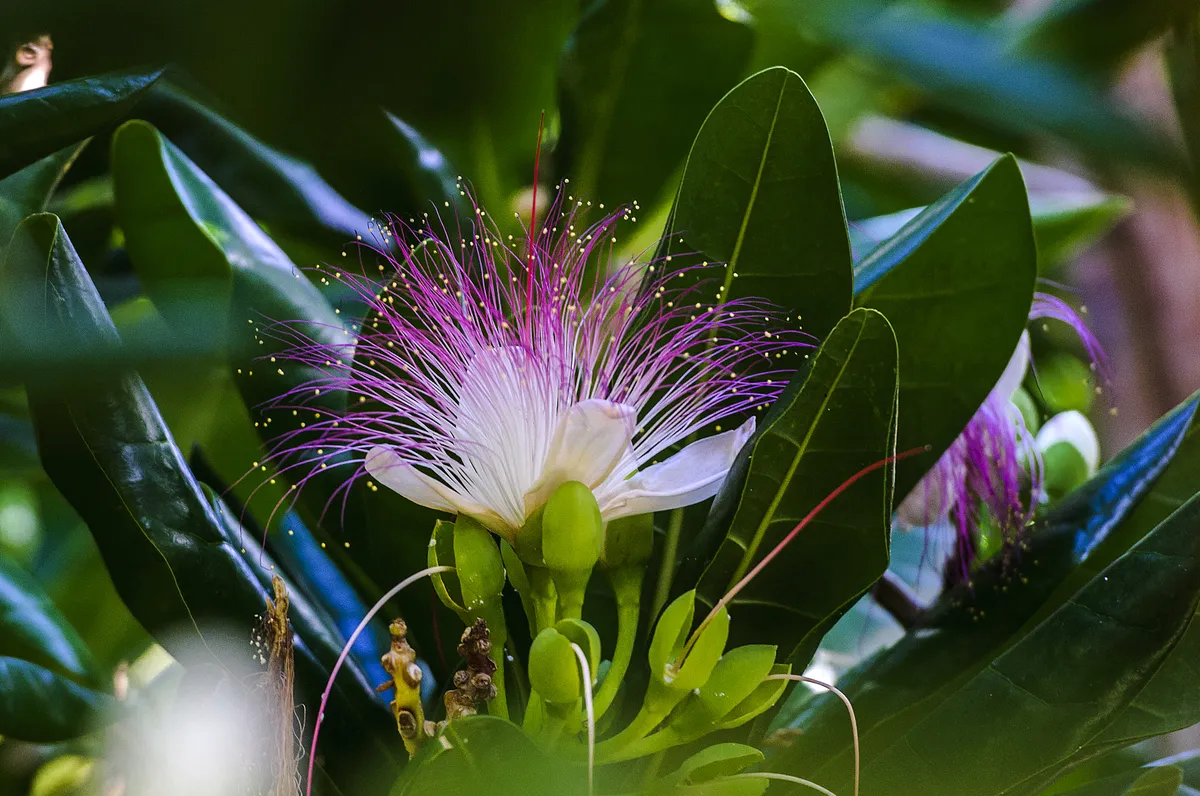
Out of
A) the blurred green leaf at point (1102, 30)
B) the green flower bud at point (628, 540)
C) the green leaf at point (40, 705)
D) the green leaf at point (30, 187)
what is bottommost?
the green leaf at point (40, 705)

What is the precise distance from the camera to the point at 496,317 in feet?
1.41

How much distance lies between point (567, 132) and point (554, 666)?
34 cm

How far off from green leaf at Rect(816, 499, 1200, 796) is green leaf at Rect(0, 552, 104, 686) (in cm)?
41

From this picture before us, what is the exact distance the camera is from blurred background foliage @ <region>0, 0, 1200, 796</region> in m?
0.16

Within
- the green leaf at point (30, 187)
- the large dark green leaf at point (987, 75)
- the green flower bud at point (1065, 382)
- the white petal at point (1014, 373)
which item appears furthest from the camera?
the green flower bud at point (1065, 382)

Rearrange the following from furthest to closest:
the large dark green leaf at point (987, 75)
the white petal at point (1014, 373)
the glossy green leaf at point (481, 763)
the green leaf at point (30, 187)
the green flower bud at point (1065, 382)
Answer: the green flower bud at point (1065, 382) → the white petal at point (1014, 373) → the green leaf at point (30, 187) → the glossy green leaf at point (481, 763) → the large dark green leaf at point (987, 75)

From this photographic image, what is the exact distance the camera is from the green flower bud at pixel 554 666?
12.5 inches

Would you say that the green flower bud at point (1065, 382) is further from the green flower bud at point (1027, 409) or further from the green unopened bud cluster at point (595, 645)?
the green unopened bud cluster at point (595, 645)

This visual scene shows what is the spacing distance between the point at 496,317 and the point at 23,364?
0.20 meters

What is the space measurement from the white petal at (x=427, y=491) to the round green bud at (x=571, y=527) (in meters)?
0.04

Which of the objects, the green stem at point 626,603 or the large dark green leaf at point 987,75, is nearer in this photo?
the large dark green leaf at point 987,75

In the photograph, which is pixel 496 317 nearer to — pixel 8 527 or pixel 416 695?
pixel 416 695

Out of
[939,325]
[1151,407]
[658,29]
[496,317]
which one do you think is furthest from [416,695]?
[1151,407]

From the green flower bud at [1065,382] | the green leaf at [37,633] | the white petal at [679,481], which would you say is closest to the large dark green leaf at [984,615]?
the white petal at [679,481]
